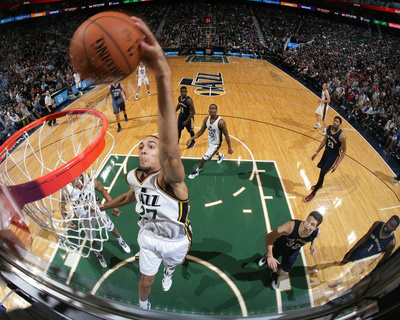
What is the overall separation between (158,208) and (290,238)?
5.75 ft

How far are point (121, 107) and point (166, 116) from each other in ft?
22.4

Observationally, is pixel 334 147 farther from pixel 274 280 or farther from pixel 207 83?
pixel 207 83

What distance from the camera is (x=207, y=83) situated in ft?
43.5

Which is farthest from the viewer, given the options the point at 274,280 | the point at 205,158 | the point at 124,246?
the point at 205,158

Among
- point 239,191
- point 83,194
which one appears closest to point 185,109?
point 239,191

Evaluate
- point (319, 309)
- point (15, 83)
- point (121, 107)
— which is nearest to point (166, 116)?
point (319, 309)

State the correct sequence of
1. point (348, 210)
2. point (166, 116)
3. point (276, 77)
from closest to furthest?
point (166, 116) → point (348, 210) → point (276, 77)

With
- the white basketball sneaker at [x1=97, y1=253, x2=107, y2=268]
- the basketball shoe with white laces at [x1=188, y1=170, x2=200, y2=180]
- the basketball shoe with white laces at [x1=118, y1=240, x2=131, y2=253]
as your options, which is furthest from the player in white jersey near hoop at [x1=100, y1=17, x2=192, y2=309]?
the basketball shoe with white laces at [x1=188, y1=170, x2=200, y2=180]

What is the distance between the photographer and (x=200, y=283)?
3455 millimetres

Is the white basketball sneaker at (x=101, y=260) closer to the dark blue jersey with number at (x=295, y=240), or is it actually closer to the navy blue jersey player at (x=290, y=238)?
the navy blue jersey player at (x=290, y=238)

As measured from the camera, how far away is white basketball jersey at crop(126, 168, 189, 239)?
229 centimetres

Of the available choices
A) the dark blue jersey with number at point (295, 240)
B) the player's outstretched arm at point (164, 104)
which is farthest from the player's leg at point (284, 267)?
the player's outstretched arm at point (164, 104)

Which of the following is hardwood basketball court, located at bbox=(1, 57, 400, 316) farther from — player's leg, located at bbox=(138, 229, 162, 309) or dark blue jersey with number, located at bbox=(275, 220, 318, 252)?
dark blue jersey with number, located at bbox=(275, 220, 318, 252)

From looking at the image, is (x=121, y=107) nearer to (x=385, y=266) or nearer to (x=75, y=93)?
(x=75, y=93)
